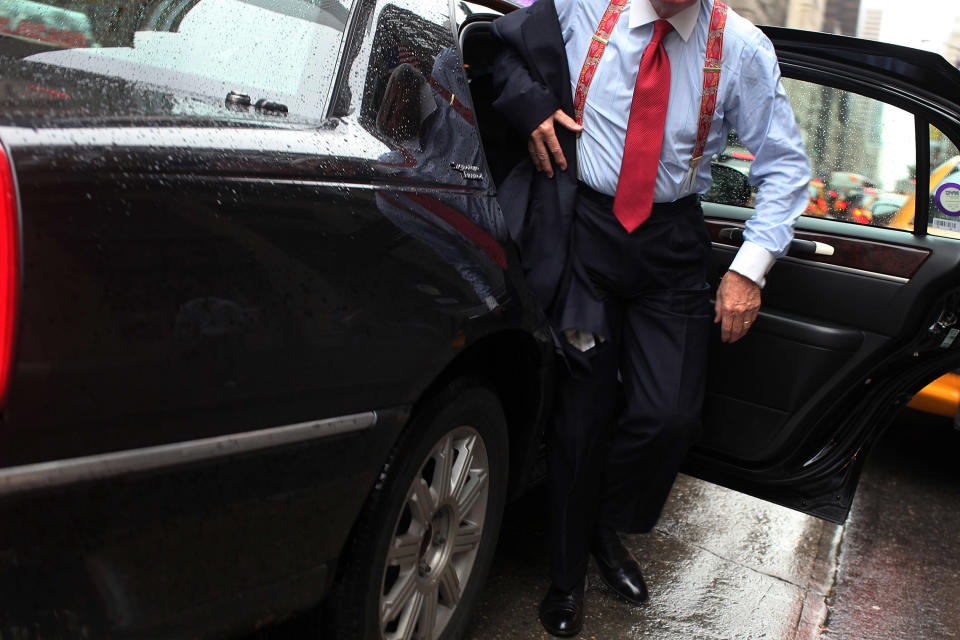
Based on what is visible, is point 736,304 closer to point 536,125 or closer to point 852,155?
point 536,125

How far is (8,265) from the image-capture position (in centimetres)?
117

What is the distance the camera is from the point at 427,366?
1.88 metres

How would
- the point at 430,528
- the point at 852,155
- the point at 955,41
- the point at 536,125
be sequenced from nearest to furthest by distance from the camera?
the point at 430,528 → the point at 536,125 → the point at 852,155 → the point at 955,41

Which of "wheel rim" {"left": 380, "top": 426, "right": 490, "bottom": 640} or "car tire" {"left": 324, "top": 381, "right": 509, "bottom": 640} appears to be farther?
"wheel rim" {"left": 380, "top": 426, "right": 490, "bottom": 640}

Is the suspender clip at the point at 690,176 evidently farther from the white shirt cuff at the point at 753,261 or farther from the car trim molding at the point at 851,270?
the car trim molding at the point at 851,270

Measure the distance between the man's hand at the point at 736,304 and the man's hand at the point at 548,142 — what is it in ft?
1.83

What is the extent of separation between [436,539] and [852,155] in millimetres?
1898

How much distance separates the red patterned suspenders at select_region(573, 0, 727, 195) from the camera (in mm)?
2447

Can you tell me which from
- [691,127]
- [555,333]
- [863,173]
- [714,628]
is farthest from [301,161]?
[863,173]

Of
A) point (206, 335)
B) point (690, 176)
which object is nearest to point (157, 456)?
point (206, 335)

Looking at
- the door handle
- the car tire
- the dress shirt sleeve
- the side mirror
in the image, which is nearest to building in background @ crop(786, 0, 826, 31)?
the side mirror

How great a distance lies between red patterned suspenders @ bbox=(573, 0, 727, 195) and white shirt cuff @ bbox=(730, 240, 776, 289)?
1.11 feet

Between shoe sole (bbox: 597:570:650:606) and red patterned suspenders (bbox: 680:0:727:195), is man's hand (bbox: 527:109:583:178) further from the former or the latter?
shoe sole (bbox: 597:570:650:606)

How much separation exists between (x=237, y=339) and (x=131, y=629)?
436 mm
